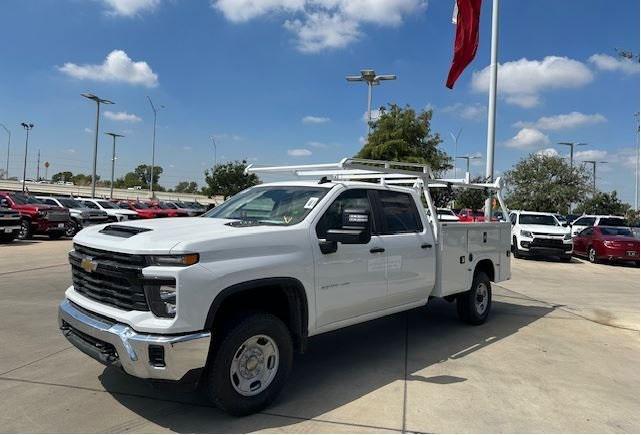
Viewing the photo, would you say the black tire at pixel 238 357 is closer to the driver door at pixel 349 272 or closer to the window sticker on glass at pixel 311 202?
the driver door at pixel 349 272

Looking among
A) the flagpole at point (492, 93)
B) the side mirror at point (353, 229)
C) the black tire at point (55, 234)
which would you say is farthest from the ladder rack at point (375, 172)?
the black tire at point (55, 234)

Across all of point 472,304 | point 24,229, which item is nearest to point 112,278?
point 472,304

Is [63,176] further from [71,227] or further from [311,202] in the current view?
[311,202]

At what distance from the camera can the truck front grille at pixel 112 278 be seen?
12.6 ft

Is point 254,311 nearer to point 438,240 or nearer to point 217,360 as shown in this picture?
point 217,360

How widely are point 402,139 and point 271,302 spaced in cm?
2248

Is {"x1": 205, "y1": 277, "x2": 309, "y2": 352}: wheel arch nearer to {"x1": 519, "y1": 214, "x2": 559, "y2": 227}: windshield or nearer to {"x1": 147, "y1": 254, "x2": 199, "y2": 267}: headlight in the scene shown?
{"x1": 147, "y1": 254, "x2": 199, "y2": 267}: headlight

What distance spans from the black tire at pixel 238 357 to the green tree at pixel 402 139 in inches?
819

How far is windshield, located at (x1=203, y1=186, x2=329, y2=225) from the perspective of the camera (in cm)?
489

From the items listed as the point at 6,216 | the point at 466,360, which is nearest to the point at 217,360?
the point at 466,360

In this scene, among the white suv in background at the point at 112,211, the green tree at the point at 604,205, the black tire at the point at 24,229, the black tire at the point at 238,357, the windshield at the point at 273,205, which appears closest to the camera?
the black tire at the point at 238,357

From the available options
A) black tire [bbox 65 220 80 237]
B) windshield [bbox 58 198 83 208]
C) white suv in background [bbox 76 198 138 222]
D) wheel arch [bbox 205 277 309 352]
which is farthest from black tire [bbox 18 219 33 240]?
wheel arch [bbox 205 277 309 352]

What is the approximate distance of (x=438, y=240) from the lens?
632 centimetres

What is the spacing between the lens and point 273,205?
5219mm
